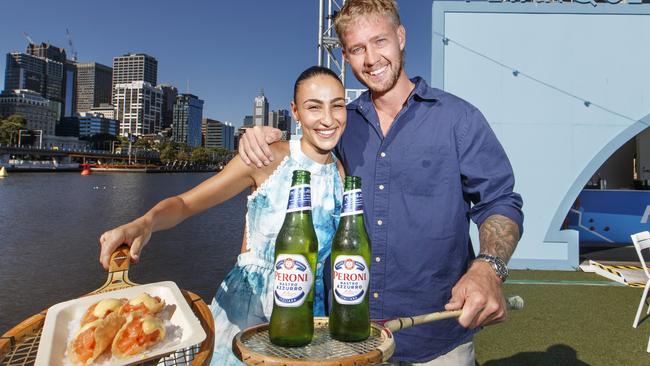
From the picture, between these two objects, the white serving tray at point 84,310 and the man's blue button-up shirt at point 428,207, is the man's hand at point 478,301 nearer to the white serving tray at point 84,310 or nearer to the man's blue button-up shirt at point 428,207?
the man's blue button-up shirt at point 428,207

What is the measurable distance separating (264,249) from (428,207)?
2.48 feet

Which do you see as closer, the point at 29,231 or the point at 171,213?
the point at 171,213

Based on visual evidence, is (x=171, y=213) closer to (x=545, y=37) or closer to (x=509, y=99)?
(x=509, y=99)

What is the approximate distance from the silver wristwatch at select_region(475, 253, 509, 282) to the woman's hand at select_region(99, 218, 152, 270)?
1.23m

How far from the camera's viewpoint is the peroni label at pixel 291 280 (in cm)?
130

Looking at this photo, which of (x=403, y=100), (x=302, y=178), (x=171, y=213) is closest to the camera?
(x=302, y=178)

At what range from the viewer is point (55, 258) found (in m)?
14.6

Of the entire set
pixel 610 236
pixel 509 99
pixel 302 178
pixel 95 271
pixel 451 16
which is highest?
pixel 451 16

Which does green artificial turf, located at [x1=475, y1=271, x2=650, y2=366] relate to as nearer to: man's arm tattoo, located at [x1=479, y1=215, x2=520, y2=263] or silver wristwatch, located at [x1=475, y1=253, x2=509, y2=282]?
man's arm tattoo, located at [x1=479, y1=215, x2=520, y2=263]

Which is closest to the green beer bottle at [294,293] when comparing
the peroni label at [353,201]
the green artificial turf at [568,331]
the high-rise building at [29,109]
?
the peroni label at [353,201]

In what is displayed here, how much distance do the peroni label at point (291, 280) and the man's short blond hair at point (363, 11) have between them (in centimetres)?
125

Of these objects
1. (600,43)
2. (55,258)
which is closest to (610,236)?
(600,43)

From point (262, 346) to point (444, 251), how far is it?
1.04 m

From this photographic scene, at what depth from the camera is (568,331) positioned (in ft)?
18.6
